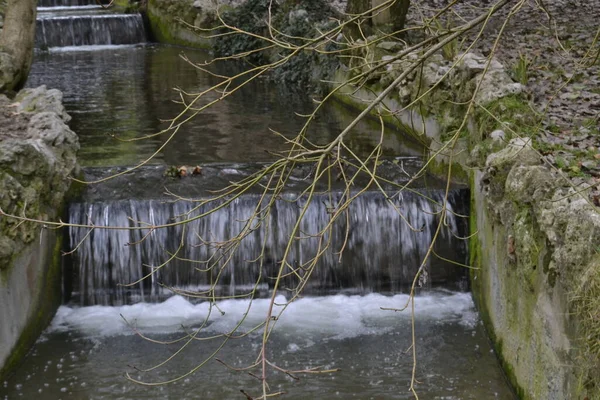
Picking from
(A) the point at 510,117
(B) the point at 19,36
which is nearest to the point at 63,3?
(B) the point at 19,36

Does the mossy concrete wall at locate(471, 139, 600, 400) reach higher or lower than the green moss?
lower

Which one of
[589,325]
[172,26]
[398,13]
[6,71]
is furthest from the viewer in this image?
[172,26]

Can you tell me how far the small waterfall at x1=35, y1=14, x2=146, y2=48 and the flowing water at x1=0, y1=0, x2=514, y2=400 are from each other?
10.7 m

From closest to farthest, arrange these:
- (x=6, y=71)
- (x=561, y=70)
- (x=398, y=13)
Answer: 1. (x=6, y=71)
2. (x=561, y=70)
3. (x=398, y=13)

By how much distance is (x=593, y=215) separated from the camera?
518 centimetres

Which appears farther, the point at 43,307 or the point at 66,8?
the point at 66,8

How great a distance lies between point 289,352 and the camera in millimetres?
7184

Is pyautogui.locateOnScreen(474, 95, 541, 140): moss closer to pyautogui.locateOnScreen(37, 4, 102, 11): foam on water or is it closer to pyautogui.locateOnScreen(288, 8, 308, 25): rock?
pyautogui.locateOnScreen(288, 8, 308, 25): rock

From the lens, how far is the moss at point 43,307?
6.97 m

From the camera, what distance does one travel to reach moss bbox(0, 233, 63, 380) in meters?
6.97

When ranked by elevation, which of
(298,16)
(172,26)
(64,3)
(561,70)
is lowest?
(561,70)

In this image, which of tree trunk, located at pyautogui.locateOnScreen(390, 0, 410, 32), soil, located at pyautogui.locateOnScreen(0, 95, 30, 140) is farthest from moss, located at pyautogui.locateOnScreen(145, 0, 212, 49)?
soil, located at pyautogui.locateOnScreen(0, 95, 30, 140)

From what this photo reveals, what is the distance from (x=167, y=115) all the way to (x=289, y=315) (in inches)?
234

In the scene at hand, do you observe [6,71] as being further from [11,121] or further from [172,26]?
[172,26]
